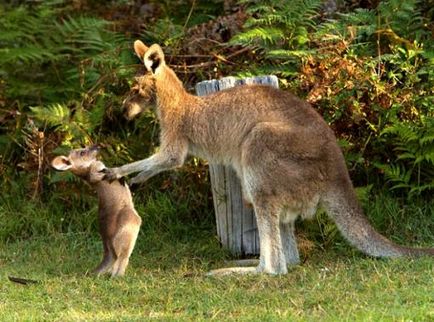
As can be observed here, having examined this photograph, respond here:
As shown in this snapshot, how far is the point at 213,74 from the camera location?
9.62m

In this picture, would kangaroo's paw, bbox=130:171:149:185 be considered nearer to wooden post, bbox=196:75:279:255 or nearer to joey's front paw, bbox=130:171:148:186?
joey's front paw, bbox=130:171:148:186

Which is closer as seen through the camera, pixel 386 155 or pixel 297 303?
pixel 297 303

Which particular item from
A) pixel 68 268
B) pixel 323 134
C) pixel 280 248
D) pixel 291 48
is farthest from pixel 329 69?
pixel 68 268

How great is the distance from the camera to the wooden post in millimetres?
8297

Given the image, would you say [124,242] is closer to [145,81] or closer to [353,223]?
[145,81]

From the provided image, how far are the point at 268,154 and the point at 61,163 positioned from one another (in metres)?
1.66

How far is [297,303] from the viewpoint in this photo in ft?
21.1

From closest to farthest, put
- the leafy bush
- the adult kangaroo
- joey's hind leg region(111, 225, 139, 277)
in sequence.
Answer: the adult kangaroo < joey's hind leg region(111, 225, 139, 277) < the leafy bush

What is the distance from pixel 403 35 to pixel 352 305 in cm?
383

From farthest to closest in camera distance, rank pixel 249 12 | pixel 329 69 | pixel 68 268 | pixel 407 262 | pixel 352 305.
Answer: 1. pixel 249 12
2. pixel 329 69
3. pixel 68 268
4. pixel 407 262
5. pixel 352 305

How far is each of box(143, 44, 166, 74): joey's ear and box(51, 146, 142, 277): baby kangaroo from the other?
811mm

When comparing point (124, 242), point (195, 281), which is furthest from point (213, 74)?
point (195, 281)

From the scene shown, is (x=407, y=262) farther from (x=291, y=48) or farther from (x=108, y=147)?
(x=108, y=147)

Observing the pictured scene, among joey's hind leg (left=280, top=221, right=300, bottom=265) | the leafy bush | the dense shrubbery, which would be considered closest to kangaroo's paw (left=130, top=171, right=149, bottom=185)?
joey's hind leg (left=280, top=221, right=300, bottom=265)
